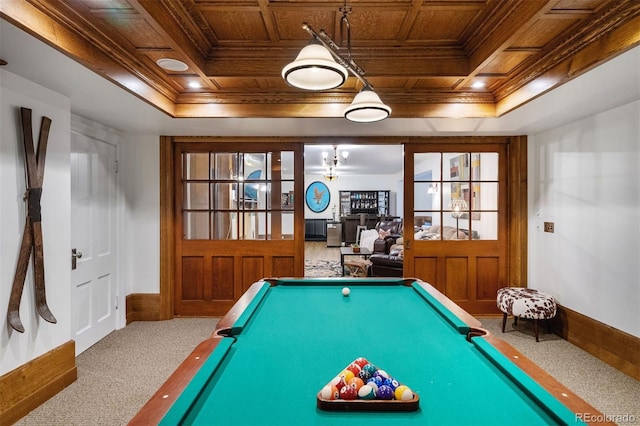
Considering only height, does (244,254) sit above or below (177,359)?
above

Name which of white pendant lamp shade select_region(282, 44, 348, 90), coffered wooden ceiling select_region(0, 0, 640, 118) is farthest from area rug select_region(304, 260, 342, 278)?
white pendant lamp shade select_region(282, 44, 348, 90)

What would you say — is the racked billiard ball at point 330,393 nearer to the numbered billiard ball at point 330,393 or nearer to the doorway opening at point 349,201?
the numbered billiard ball at point 330,393

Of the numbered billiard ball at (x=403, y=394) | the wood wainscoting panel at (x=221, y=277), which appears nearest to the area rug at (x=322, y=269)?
the wood wainscoting panel at (x=221, y=277)

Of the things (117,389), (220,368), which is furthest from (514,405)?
(117,389)

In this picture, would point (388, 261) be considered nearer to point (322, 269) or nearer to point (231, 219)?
point (322, 269)

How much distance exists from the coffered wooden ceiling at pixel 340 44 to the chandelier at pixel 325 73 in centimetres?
40

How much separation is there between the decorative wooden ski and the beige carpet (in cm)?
59

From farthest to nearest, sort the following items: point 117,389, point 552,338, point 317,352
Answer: point 552,338 → point 117,389 → point 317,352

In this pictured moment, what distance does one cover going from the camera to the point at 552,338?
328cm

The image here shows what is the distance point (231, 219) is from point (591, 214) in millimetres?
3695

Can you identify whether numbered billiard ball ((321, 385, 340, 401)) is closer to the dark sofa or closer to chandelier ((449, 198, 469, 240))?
chandelier ((449, 198, 469, 240))

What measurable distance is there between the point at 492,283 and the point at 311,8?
3554 millimetres

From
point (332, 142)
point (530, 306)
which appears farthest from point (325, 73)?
point (530, 306)

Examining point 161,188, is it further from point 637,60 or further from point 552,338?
point 552,338
